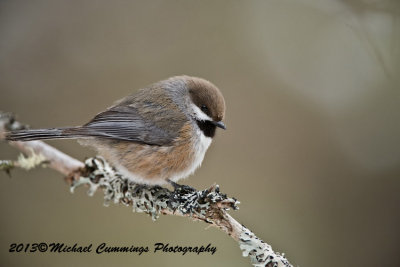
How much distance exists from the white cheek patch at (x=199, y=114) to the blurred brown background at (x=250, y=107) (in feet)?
2.11

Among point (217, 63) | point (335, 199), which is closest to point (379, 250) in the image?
point (335, 199)

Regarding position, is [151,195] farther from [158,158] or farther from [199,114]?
[199,114]

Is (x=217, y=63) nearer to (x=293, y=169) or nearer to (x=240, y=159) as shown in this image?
(x=240, y=159)

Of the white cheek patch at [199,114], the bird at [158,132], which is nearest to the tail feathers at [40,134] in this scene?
the bird at [158,132]

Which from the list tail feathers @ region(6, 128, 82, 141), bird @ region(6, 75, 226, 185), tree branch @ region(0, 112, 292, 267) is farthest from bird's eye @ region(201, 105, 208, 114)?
tail feathers @ region(6, 128, 82, 141)

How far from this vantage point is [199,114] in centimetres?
245

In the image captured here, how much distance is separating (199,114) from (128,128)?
46 centimetres

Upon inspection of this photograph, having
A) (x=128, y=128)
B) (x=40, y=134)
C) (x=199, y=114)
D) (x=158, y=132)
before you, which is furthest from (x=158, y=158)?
(x=40, y=134)

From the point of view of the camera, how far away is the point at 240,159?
10.3ft

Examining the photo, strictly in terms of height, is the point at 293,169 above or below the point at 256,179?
above

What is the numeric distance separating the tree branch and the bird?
0.28 ft

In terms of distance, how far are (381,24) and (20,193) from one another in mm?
3030

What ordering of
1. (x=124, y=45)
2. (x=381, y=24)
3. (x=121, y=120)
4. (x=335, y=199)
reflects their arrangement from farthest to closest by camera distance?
(x=124, y=45)
(x=335, y=199)
(x=381, y=24)
(x=121, y=120)

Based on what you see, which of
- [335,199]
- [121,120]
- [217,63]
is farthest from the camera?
[217,63]
